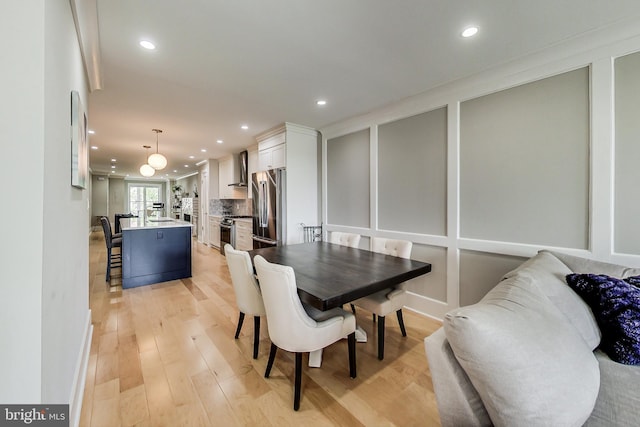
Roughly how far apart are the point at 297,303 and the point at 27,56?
1.58 meters

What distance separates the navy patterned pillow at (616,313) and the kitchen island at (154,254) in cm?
482

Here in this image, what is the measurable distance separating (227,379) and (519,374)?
1842mm

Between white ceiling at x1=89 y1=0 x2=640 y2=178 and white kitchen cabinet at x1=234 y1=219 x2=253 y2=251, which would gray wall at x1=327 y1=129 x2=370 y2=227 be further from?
white kitchen cabinet at x1=234 y1=219 x2=253 y2=251

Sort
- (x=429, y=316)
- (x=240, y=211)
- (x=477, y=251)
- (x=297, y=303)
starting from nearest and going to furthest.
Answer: (x=297, y=303) < (x=477, y=251) < (x=429, y=316) < (x=240, y=211)

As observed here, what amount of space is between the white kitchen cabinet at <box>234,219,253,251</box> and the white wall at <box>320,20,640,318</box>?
2.63 m

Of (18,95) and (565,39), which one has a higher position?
(565,39)

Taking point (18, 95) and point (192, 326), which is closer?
point (18, 95)

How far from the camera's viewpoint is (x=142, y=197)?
13430mm

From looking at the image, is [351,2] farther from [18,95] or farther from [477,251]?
[477,251]

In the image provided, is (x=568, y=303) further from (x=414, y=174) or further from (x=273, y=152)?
(x=273, y=152)

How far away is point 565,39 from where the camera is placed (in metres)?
1.93

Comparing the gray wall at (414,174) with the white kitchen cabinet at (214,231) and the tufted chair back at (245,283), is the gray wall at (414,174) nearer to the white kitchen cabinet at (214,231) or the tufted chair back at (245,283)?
the tufted chair back at (245,283)

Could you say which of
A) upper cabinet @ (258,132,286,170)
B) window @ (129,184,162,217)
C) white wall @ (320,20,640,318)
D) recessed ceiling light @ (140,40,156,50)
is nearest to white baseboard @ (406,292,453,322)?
white wall @ (320,20,640,318)

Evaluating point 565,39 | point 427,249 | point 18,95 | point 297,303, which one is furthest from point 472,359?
point 565,39
